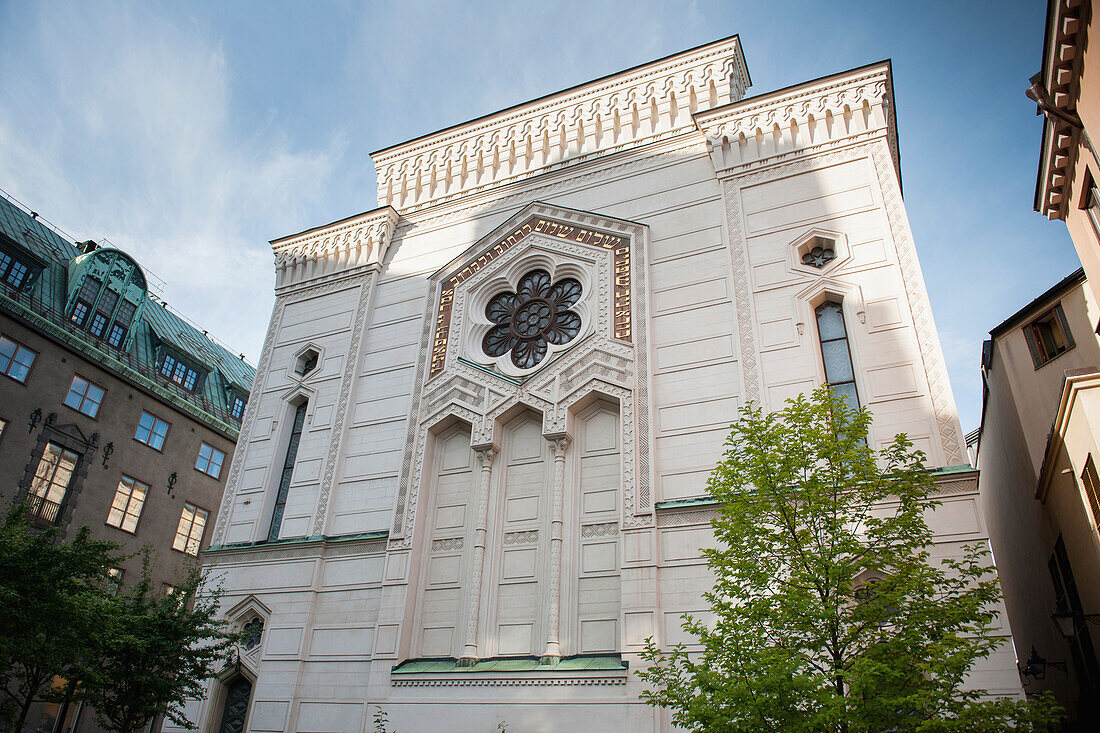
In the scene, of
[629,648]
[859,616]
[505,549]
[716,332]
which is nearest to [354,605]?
[505,549]

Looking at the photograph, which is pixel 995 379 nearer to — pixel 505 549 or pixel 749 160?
pixel 749 160

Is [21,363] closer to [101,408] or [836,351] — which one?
[101,408]

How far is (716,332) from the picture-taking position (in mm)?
17141

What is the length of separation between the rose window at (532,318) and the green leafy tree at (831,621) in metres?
7.99

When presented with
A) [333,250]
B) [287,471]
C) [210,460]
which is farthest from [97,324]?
[287,471]

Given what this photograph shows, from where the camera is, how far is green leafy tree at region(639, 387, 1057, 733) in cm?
892

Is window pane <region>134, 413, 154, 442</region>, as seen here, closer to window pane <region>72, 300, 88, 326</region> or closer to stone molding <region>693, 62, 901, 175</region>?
window pane <region>72, 300, 88, 326</region>

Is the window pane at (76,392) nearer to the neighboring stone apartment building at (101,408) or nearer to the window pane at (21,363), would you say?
the neighboring stone apartment building at (101,408)

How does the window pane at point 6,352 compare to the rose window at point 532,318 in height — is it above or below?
above

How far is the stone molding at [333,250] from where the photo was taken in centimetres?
2352

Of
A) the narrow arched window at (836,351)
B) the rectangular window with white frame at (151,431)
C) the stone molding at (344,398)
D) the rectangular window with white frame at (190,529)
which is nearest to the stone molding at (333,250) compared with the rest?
the stone molding at (344,398)

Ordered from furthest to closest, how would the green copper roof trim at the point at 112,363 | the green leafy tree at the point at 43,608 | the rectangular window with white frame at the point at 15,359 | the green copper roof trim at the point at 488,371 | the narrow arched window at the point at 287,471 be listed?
the green copper roof trim at the point at 112,363
the rectangular window with white frame at the point at 15,359
the narrow arched window at the point at 287,471
the green copper roof trim at the point at 488,371
the green leafy tree at the point at 43,608

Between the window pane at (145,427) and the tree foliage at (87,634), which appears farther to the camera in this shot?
the window pane at (145,427)

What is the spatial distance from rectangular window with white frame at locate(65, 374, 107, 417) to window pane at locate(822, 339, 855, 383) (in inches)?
1038
